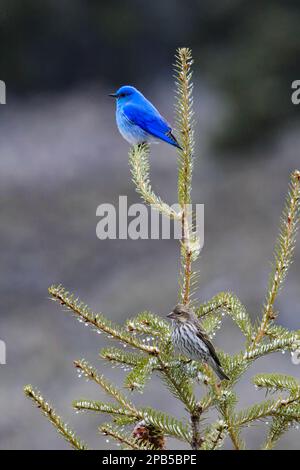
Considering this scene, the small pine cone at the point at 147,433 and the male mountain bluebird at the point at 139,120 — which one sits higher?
the male mountain bluebird at the point at 139,120

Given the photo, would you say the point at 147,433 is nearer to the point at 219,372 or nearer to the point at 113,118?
the point at 219,372

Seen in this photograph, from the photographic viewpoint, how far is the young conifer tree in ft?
3.95

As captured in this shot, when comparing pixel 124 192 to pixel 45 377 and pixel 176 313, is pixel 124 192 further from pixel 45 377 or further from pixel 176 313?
pixel 176 313

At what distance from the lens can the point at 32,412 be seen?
420 centimetres

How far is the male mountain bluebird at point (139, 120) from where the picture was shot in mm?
1851

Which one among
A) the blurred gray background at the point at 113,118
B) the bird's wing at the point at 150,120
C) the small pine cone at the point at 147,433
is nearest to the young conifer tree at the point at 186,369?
the small pine cone at the point at 147,433

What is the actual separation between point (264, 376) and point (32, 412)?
3.12 meters

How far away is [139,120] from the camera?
1.89 m

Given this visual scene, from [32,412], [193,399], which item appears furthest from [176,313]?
[32,412]

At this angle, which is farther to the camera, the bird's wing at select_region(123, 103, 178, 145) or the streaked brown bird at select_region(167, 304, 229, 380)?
the bird's wing at select_region(123, 103, 178, 145)

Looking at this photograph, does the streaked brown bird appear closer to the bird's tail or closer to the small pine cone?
the bird's tail

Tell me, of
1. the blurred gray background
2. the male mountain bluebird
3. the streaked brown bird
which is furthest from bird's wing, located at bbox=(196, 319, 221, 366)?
the blurred gray background

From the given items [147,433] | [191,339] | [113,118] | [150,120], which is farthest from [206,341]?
[113,118]

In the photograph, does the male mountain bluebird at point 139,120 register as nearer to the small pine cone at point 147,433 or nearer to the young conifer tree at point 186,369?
the young conifer tree at point 186,369
